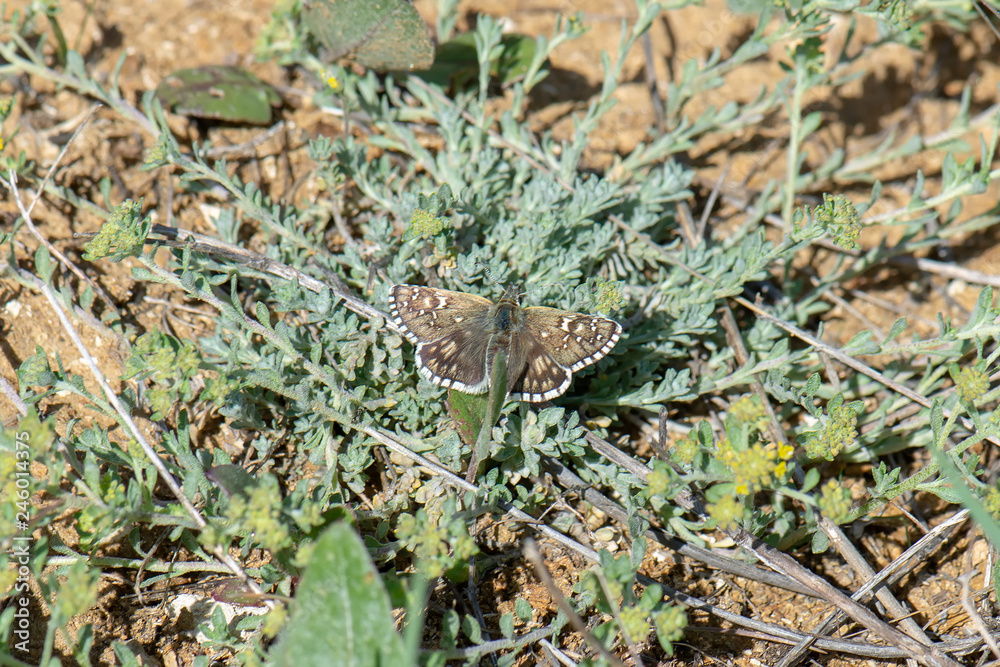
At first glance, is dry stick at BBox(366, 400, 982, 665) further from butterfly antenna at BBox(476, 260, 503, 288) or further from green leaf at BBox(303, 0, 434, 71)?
green leaf at BBox(303, 0, 434, 71)

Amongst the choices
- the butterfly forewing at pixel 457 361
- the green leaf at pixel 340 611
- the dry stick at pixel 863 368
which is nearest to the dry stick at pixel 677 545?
the butterfly forewing at pixel 457 361

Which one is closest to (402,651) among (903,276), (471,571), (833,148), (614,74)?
(471,571)

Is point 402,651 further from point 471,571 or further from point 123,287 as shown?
point 123,287

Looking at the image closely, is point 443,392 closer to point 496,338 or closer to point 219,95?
point 496,338

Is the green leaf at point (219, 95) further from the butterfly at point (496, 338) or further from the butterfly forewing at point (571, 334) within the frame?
the butterfly forewing at point (571, 334)

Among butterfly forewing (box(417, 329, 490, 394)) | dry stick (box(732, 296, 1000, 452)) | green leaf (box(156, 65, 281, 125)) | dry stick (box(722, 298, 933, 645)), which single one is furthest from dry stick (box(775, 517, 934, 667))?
green leaf (box(156, 65, 281, 125))

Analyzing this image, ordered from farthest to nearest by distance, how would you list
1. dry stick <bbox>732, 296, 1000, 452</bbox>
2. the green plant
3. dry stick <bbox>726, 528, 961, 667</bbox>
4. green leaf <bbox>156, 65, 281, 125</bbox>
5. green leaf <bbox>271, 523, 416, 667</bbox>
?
green leaf <bbox>156, 65, 281, 125</bbox> < dry stick <bbox>732, 296, 1000, 452</bbox> < dry stick <bbox>726, 528, 961, 667</bbox> < the green plant < green leaf <bbox>271, 523, 416, 667</bbox>
